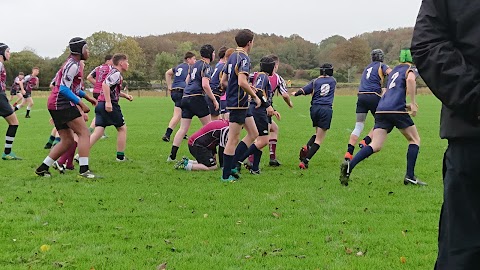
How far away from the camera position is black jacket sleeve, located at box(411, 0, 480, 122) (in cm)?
244

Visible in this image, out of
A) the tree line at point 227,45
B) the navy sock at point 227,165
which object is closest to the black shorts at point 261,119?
the navy sock at point 227,165

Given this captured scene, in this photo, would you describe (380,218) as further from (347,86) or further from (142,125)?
(347,86)

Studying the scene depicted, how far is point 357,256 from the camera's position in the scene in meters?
4.62

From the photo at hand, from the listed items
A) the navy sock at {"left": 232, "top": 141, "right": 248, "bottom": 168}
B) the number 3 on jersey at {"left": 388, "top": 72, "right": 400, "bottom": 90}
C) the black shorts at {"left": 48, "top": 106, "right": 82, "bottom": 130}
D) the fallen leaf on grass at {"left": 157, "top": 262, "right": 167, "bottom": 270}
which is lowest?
the fallen leaf on grass at {"left": 157, "top": 262, "right": 167, "bottom": 270}

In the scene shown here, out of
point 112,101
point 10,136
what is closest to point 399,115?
point 112,101

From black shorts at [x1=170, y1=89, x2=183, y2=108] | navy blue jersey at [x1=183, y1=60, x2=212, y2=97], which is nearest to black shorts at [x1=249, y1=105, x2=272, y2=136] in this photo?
navy blue jersey at [x1=183, y1=60, x2=212, y2=97]

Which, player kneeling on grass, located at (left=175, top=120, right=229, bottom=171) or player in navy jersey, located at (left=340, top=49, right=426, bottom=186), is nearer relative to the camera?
player in navy jersey, located at (left=340, top=49, right=426, bottom=186)

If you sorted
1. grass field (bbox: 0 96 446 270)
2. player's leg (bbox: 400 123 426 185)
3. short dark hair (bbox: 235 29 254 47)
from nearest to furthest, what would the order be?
grass field (bbox: 0 96 446 270) < player's leg (bbox: 400 123 426 185) < short dark hair (bbox: 235 29 254 47)

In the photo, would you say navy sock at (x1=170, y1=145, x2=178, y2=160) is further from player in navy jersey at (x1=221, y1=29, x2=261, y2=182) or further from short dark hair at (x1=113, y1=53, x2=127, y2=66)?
player in navy jersey at (x1=221, y1=29, x2=261, y2=182)

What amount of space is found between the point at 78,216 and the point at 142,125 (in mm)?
13518

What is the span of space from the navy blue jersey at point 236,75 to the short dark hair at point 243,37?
10 cm

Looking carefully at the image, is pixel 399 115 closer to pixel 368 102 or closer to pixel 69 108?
pixel 368 102

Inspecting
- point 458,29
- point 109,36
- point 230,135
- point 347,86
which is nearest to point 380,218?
point 230,135

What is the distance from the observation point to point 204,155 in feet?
31.0
